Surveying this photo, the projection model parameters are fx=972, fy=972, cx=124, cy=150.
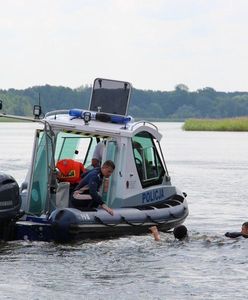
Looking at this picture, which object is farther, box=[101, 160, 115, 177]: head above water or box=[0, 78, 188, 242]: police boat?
box=[101, 160, 115, 177]: head above water

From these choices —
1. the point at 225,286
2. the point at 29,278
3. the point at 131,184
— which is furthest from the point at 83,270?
the point at 131,184

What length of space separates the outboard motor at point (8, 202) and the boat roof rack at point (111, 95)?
3220mm

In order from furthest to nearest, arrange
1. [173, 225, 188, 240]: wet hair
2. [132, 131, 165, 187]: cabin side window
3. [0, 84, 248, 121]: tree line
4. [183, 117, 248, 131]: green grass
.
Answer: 1. [0, 84, 248, 121]: tree line
2. [183, 117, 248, 131]: green grass
3. [132, 131, 165, 187]: cabin side window
4. [173, 225, 188, 240]: wet hair

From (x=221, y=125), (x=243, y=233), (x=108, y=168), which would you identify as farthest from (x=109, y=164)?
(x=221, y=125)

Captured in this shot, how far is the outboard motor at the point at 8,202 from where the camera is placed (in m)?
14.8

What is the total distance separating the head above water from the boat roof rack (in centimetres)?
187

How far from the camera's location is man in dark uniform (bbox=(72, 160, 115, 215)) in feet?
52.4

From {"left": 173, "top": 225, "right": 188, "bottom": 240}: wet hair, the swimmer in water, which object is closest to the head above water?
{"left": 173, "top": 225, "right": 188, "bottom": 240}: wet hair

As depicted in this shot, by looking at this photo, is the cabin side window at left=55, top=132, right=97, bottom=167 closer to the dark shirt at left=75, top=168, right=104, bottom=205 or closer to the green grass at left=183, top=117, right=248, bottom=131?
the dark shirt at left=75, top=168, right=104, bottom=205

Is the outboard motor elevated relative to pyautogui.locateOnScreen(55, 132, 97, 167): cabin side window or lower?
lower

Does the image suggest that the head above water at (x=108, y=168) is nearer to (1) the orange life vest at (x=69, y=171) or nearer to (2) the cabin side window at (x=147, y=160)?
(1) the orange life vest at (x=69, y=171)

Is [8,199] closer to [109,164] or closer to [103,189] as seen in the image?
[109,164]

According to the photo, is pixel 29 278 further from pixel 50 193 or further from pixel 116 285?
pixel 50 193

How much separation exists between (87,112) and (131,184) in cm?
151
